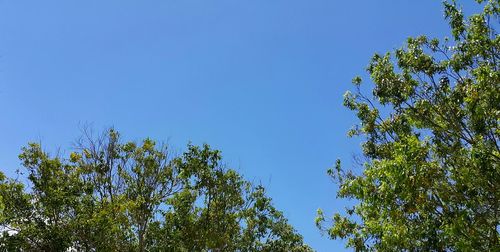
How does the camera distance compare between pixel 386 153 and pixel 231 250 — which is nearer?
pixel 386 153

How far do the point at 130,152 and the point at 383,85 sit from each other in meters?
11.9

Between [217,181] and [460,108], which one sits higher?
[217,181]

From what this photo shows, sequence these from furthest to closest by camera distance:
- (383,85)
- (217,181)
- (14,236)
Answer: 1. (217,181)
2. (14,236)
3. (383,85)

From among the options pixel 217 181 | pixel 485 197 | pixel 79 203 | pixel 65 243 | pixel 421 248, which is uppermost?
pixel 217 181

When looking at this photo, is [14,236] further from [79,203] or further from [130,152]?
[130,152]

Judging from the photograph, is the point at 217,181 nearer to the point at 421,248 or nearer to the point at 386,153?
the point at 386,153

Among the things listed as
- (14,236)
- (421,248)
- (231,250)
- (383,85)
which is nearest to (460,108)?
(383,85)

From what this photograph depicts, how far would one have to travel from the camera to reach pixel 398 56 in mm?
14133

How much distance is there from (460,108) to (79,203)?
1391 centimetres

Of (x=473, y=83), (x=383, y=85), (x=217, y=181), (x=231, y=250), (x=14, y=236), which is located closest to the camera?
(x=473, y=83)

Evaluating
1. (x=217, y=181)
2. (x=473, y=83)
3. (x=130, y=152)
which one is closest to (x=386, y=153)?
(x=473, y=83)

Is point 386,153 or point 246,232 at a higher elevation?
point 246,232

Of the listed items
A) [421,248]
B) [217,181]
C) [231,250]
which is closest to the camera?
[421,248]

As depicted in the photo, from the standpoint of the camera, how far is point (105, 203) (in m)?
20.1
